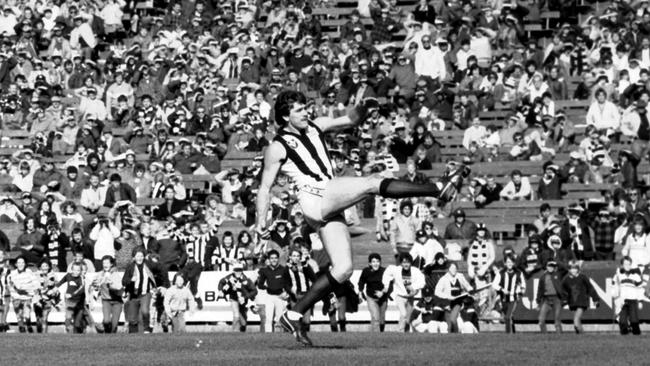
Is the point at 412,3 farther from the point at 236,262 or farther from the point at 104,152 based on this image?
the point at 236,262

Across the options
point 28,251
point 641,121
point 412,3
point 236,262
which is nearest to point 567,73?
point 641,121

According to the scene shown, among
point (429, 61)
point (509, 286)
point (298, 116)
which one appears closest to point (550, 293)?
point (509, 286)

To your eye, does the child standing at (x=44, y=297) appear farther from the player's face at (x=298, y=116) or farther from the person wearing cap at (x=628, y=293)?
the player's face at (x=298, y=116)

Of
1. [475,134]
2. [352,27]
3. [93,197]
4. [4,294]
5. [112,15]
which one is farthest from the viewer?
[112,15]

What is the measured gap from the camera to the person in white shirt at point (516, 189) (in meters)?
32.9

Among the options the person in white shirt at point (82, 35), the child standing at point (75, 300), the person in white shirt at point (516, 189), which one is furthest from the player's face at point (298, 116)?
the person in white shirt at point (82, 35)

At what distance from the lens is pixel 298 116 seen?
17.0 meters

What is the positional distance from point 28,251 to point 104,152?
16.1 ft

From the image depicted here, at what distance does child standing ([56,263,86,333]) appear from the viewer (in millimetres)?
31031

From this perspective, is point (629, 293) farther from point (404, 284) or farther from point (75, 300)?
point (75, 300)

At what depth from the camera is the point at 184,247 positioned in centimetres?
3275

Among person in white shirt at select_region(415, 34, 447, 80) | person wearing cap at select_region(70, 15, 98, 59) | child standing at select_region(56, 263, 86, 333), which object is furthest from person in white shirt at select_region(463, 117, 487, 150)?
person wearing cap at select_region(70, 15, 98, 59)

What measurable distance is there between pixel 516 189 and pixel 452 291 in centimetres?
458

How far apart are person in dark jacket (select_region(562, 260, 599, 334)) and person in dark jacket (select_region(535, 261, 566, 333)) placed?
0.38 feet
